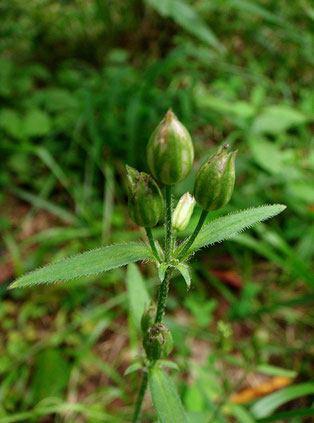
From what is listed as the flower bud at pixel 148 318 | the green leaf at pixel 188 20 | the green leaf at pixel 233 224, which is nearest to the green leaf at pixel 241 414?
the flower bud at pixel 148 318

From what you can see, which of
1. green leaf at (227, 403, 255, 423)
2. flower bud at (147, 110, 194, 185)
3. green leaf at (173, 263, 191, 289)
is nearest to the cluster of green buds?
flower bud at (147, 110, 194, 185)

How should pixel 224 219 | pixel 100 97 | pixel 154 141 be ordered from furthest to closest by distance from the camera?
1. pixel 100 97
2. pixel 224 219
3. pixel 154 141

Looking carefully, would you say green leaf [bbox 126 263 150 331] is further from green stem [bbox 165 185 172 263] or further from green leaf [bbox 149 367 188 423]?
green stem [bbox 165 185 172 263]

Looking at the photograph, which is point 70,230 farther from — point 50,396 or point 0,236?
point 50,396

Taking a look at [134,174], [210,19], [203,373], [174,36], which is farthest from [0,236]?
[210,19]

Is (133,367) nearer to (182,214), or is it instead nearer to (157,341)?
(157,341)

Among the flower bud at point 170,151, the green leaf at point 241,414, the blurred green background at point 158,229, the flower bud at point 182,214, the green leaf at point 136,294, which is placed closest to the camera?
the flower bud at point 170,151

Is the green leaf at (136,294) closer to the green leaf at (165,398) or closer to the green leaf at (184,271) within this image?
the green leaf at (165,398)
